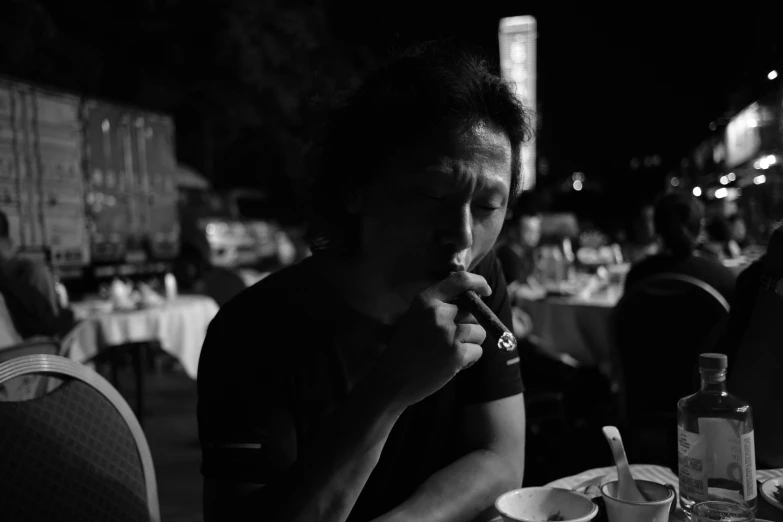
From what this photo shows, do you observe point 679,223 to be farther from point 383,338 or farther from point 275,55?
point 275,55

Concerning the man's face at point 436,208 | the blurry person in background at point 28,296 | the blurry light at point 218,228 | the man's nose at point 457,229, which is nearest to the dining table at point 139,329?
the blurry person in background at point 28,296

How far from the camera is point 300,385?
3.83ft

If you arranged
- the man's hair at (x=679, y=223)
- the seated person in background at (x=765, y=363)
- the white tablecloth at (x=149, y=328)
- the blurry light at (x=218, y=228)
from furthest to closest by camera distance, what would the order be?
the blurry light at (x=218, y=228) < the white tablecloth at (x=149, y=328) < the man's hair at (x=679, y=223) < the seated person in background at (x=765, y=363)

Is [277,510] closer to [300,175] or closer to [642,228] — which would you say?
[300,175]

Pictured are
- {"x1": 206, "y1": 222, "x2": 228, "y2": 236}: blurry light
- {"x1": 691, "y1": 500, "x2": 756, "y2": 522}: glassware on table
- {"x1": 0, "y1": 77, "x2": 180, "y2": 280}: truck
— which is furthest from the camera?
{"x1": 206, "y1": 222, "x2": 228, "y2": 236}: blurry light

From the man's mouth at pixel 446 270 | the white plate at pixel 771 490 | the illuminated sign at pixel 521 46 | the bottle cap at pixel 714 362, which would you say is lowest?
the white plate at pixel 771 490

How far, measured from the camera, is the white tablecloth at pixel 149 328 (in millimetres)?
5047

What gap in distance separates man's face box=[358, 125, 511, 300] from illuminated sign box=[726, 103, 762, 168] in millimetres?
13284

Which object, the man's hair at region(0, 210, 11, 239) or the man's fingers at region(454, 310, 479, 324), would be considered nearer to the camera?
the man's fingers at region(454, 310, 479, 324)

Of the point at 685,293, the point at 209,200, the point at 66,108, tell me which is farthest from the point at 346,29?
the point at 685,293

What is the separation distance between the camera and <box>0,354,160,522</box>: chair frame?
1.16m

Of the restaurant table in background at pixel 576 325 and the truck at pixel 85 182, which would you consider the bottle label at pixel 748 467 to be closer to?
the restaurant table in background at pixel 576 325

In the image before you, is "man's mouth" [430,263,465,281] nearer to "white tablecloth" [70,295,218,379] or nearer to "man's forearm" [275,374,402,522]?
"man's forearm" [275,374,402,522]

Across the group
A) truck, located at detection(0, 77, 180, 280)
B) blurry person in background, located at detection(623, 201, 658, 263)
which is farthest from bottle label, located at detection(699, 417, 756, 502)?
truck, located at detection(0, 77, 180, 280)
